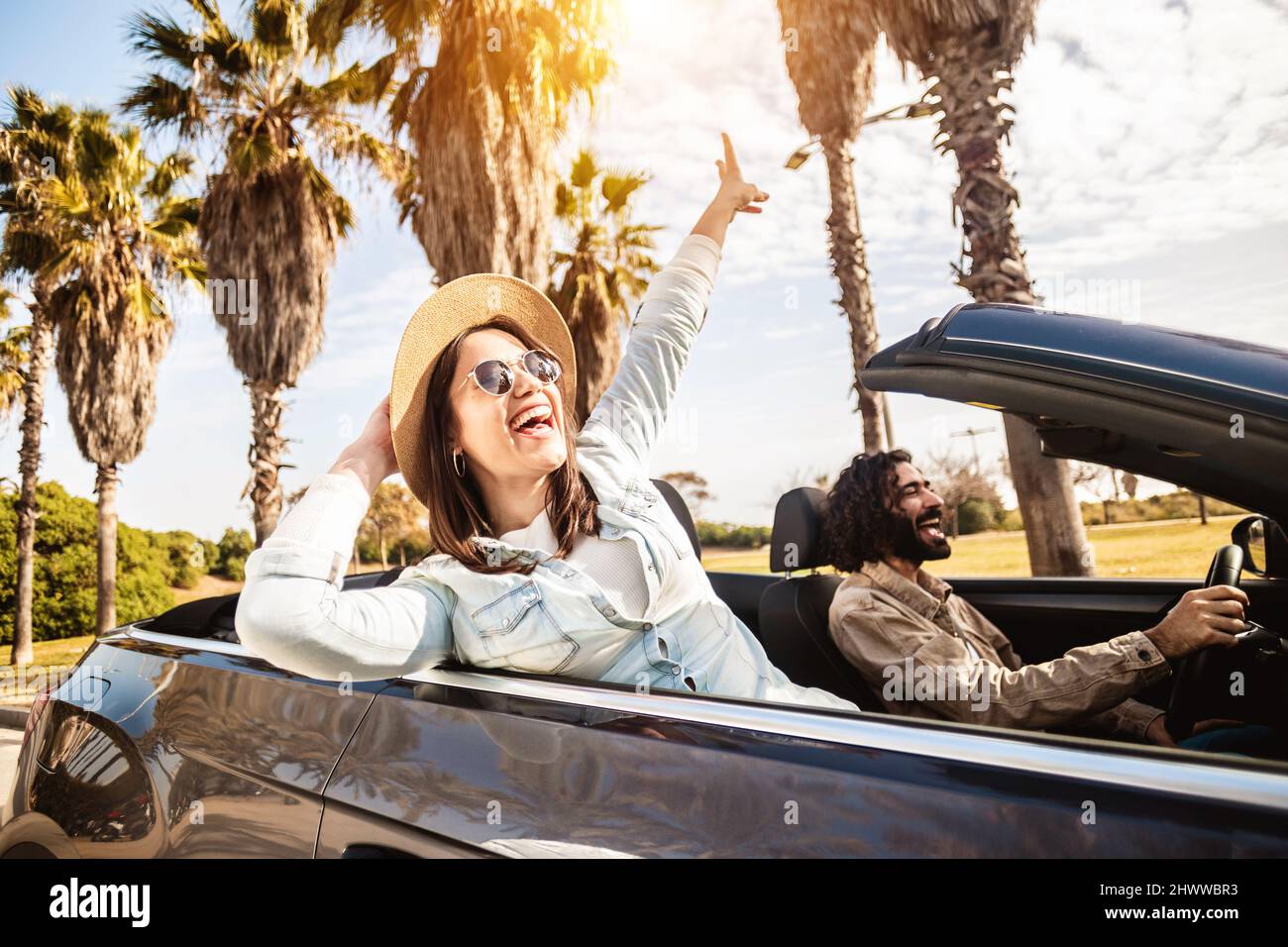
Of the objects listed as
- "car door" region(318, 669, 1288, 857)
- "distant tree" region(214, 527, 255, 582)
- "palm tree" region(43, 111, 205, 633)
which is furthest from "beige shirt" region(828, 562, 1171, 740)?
"distant tree" region(214, 527, 255, 582)

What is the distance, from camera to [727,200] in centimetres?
270

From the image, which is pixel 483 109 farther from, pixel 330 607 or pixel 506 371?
pixel 330 607

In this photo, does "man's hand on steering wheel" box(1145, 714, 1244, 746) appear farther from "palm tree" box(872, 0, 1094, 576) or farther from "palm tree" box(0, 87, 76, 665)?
"palm tree" box(0, 87, 76, 665)

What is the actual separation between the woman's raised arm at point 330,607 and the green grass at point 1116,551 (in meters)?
9.38

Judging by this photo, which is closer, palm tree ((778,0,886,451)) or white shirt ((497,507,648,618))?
white shirt ((497,507,648,618))

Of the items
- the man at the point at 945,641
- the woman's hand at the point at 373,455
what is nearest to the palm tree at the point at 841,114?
the man at the point at 945,641

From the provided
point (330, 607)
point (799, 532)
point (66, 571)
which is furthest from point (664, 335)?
point (66, 571)

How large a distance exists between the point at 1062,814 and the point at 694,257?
6.64 feet

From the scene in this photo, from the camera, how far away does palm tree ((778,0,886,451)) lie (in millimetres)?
7832

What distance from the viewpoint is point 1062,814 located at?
937 millimetres

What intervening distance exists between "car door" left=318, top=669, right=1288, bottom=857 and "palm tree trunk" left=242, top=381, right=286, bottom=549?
11.3 metres

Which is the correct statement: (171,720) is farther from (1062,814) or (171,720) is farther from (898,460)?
(898,460)

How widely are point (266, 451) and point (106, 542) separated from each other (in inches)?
226
